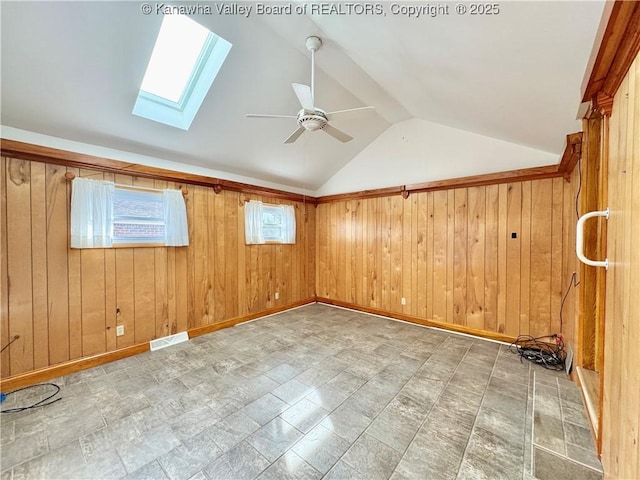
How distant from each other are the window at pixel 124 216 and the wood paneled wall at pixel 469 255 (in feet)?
9.36

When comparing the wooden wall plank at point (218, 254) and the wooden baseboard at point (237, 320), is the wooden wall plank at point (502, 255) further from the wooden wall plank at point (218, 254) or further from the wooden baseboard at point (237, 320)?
the wooden wall plank at point (218, 254)

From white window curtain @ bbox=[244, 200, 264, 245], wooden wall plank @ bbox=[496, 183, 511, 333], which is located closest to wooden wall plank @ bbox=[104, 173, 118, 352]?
white window curtain @ bbox=[244, 200, 264, 245]

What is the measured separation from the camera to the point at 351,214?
4789 millimetres

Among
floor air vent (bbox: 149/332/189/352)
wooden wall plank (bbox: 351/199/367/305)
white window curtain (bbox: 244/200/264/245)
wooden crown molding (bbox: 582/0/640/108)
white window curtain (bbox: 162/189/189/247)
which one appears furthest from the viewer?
wooden wall plank (bbox: 351/199/367/305)

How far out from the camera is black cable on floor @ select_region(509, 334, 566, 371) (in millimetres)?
2627

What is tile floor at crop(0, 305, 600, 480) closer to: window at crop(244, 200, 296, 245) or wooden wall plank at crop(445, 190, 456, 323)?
wooden wall plank at crop(445, 190, 456, 323)

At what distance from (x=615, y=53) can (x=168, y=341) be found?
14.0 ft

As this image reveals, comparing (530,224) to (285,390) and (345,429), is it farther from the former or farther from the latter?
(285,390)

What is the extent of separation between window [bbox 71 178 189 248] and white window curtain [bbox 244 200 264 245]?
37.5 inches

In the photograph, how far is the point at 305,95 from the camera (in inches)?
78.7

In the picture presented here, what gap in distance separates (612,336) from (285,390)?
213 centimetres

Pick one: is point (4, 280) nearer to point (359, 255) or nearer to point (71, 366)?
point (71, 366)

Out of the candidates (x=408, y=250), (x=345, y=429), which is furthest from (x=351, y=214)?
(x=345, y=429)

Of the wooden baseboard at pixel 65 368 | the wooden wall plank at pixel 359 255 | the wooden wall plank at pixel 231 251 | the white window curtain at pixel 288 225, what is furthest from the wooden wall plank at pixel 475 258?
the wooden baseboard at pixel 65 368
